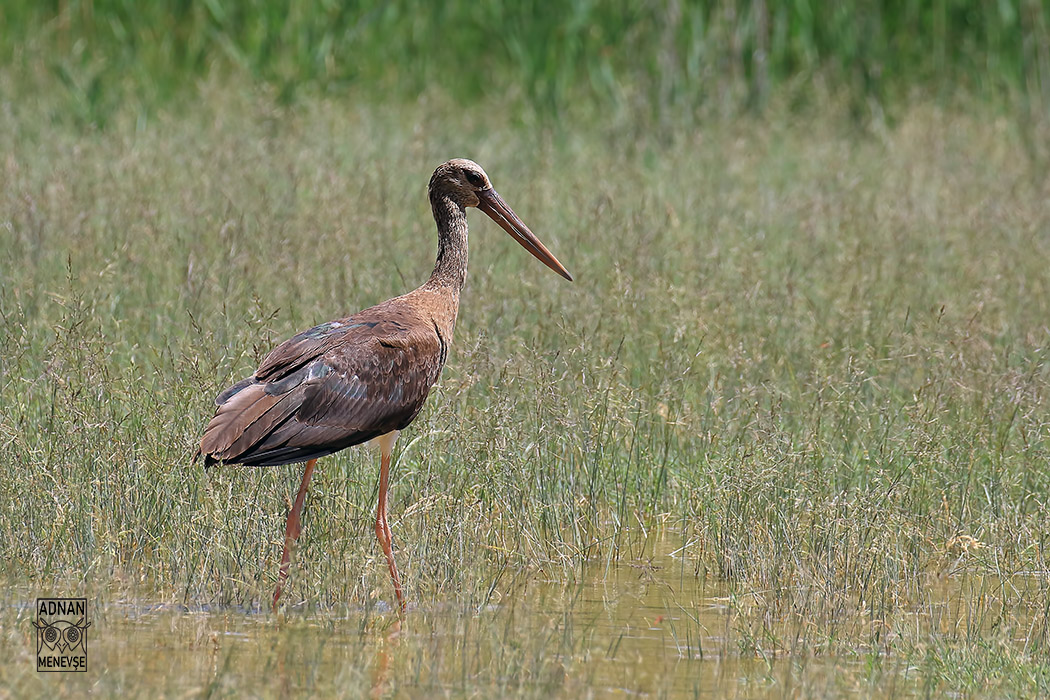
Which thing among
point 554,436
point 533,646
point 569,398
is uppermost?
point 569,398

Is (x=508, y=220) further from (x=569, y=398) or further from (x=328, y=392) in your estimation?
(x=328, y=392)

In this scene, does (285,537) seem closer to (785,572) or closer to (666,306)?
(785,572)

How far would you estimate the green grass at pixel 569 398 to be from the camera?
4.93 metres

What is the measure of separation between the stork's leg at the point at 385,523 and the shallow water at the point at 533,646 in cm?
11

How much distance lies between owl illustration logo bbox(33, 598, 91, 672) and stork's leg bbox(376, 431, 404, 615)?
970 mm

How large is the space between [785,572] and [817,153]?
641 cm

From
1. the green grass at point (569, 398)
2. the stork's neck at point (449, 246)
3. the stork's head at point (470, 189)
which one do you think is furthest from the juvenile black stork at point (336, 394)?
the stork's head at point (470, 189)

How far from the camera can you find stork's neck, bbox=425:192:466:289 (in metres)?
6.01

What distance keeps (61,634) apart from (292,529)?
94 cm

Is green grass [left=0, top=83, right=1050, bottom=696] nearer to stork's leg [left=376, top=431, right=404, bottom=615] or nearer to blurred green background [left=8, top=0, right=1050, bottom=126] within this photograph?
stork's leg [left=376, top=431, right=404, bottom=615]

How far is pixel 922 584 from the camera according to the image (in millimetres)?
5195

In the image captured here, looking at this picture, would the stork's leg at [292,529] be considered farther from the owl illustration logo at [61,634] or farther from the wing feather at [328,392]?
the owl illustration logo at [61,634]

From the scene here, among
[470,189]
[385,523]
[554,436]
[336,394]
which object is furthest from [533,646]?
[470,189]

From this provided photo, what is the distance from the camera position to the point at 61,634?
4.40 m
